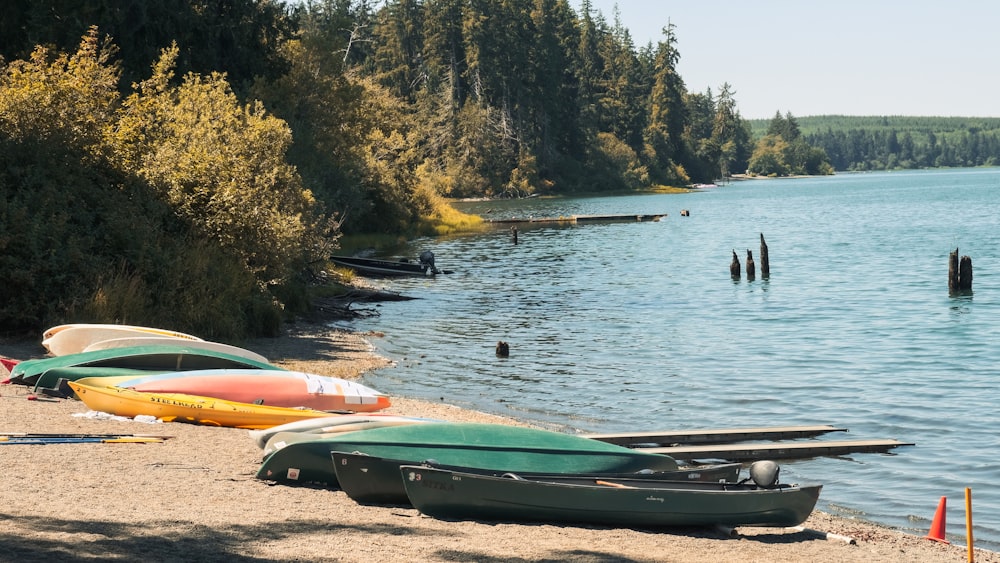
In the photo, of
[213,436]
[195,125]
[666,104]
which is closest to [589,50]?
[666,104]

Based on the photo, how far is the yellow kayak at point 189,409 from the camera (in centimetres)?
1460

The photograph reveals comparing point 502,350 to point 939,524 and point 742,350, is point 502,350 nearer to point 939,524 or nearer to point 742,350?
point 742,350

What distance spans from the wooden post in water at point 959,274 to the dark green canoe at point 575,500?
30.3 meters

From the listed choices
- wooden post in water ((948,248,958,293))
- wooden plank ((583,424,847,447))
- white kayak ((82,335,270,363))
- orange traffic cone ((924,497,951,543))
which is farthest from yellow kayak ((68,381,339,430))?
wooden post in water ((948,248,958,293))

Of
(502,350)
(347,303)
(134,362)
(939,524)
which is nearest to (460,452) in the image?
(939,524)

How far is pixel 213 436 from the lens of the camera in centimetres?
1380

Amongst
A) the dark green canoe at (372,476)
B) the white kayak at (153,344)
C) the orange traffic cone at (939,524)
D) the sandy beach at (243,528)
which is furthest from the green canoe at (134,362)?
the orange traffic cone at (939,524)

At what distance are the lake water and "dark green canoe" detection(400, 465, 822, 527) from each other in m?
2.81

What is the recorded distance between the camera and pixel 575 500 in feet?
35.3

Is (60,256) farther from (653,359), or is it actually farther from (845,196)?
(845,196)

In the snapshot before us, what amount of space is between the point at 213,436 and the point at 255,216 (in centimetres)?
1204

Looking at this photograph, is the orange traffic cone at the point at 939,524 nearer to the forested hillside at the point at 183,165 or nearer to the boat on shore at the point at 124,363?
the boat on shore at the point at 124,363

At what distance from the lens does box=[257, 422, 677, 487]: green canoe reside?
11.4 m

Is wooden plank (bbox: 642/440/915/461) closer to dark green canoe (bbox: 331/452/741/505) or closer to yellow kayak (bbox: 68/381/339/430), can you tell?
dark green canoe (bbox: 331/452/741/505)
